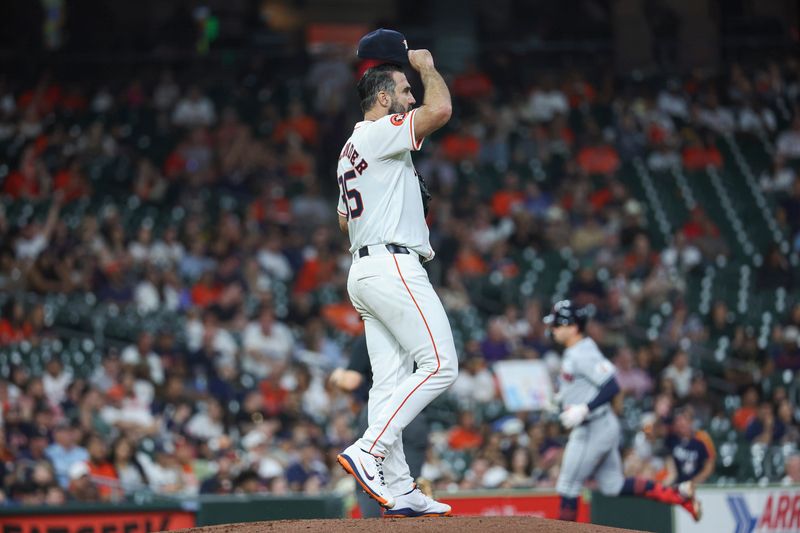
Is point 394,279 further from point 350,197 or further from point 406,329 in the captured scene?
point 350,197

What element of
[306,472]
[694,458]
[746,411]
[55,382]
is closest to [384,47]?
[694,458]

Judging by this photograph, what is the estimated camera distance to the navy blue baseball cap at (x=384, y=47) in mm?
5938

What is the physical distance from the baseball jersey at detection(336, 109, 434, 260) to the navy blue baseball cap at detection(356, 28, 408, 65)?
12.5 inches

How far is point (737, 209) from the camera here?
1822cm

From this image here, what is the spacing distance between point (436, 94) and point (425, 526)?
2011 mm

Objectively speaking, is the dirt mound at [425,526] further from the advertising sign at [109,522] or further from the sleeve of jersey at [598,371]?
the advertising sign at [109,522]

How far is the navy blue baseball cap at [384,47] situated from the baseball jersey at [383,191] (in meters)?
0.32

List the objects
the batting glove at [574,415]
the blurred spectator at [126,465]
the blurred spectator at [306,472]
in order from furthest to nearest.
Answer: the blurred spectator at [306,472], the blurred spectator at [126,465], the batting glove at [574,415]

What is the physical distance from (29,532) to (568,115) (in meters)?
12.6

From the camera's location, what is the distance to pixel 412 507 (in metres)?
6.05

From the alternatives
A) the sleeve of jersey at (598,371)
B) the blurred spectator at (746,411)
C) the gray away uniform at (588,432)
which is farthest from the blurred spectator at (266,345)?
the sleeve of jersey at (598,371)

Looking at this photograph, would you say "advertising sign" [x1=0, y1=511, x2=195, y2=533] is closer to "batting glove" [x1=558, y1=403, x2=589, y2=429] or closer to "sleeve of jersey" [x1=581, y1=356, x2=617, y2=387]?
"batting glove" [x1=558, y1=403, x2=589, y2=429]

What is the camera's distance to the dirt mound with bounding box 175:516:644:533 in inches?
224

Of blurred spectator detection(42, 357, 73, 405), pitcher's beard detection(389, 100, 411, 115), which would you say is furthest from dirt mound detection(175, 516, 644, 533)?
blurred spectator detection(42, 357, 73, 405)
